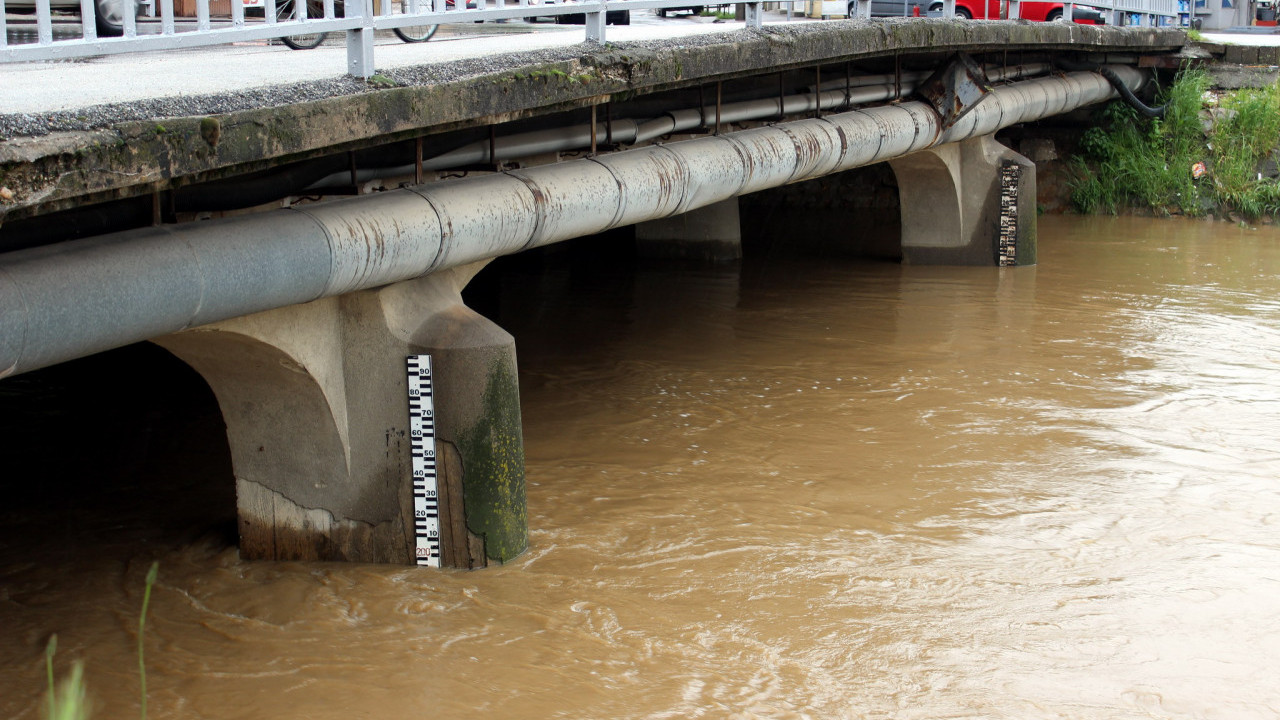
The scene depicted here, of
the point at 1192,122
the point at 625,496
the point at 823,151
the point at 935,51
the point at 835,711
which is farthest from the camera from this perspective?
the point at 1192,122

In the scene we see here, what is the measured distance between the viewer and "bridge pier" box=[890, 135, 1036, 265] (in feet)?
43.3

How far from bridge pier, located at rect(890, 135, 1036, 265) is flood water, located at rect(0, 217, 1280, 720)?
3601 mm

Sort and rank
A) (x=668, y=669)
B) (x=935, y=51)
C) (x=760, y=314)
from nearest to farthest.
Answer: (x=668, y=669), (x=935, y=51), (x=760, y=314)

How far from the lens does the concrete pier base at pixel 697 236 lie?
1464 cm

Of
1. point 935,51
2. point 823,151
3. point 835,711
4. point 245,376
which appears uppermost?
point 935,51

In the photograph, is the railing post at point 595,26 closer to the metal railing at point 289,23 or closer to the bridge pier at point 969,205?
the metal railing at point 289,23

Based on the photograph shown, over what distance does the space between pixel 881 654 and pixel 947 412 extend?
3560 millimetres

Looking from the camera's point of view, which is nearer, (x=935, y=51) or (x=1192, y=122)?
(x=935, y=51)

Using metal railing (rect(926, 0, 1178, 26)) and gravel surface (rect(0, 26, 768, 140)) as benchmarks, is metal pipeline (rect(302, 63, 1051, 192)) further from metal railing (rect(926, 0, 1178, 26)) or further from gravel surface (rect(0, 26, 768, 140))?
metal railing (rect(926, 0, 1178, 26))

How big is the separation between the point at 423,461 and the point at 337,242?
1.18 meters

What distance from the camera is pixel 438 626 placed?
17.3ft

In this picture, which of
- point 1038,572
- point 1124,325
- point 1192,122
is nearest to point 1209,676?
point 1038,572

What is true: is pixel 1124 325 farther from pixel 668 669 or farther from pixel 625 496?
pixel 668 669

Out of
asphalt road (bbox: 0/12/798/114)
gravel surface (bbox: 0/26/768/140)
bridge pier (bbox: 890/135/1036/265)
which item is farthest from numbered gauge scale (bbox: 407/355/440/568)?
bridge pier (bbox: 890/135/1036/265)
